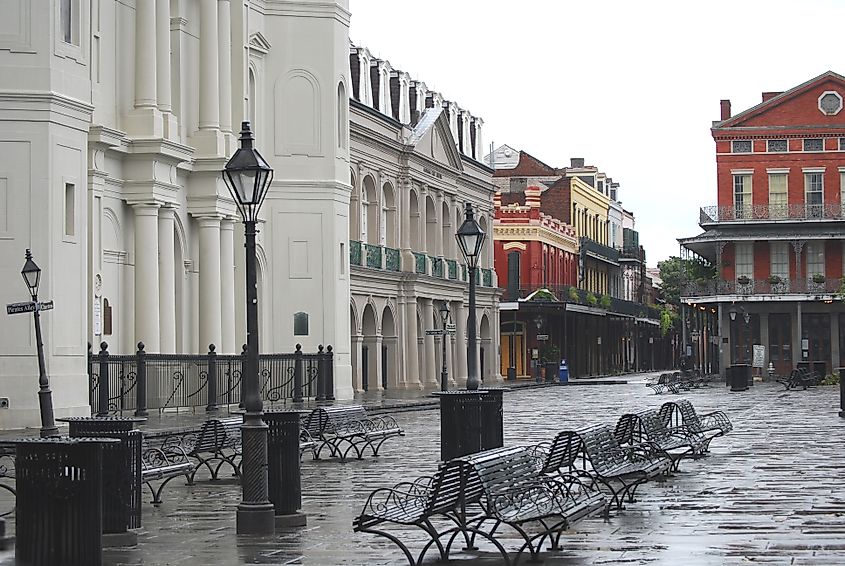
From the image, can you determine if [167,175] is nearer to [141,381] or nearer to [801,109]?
[141,381]

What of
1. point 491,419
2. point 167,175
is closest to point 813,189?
point 167,175

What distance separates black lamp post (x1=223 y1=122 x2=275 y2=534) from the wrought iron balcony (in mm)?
61358

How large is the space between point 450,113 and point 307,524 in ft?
194

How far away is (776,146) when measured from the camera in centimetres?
7569

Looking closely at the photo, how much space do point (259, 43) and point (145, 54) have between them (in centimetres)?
897

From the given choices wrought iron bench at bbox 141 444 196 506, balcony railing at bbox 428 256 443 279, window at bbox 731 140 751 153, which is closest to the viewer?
wrought iron bench at bbox 141 444 196 506

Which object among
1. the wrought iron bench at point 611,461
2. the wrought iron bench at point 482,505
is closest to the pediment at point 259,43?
the wrought iron bench at point 611,461

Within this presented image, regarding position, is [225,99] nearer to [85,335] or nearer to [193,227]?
[193,227]

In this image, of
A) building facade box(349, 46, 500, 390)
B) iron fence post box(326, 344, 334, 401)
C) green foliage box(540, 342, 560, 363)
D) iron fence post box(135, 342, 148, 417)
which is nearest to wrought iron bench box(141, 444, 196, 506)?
iron fence post box(135, 342, 148, 417)

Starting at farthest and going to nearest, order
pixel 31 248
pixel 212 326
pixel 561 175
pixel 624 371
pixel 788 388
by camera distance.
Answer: pixel 624 371 < pixel 561 175 < pixel 788 388 < pixel 212 326 < pixel 31 248

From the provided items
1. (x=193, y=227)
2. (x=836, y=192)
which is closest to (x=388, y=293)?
(x=193, y=227)

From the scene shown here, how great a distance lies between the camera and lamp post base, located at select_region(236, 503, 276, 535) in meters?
14.1

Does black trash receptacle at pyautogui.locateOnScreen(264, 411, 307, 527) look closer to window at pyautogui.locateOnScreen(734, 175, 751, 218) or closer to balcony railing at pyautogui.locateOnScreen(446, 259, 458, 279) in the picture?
balcony railing at pyautogui.locateOnScreen(446, 259, 458, 279)

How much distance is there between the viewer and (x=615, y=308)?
4129 inches
